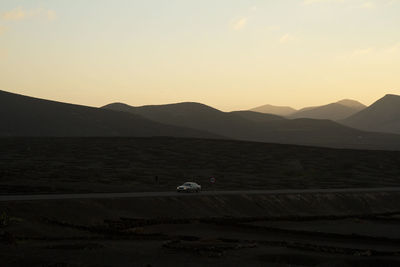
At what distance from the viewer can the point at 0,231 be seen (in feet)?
132

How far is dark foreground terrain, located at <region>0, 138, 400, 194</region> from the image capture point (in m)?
82.0

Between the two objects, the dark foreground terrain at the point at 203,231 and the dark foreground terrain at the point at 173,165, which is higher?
the dark foreground terrain at the point at 173,165

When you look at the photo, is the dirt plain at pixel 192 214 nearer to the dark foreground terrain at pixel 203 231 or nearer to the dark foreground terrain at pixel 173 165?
the dark foreground terrain at pixel 203 231

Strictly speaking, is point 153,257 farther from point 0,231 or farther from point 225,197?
point 225,197

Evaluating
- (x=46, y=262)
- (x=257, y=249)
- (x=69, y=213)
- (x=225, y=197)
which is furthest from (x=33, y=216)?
(x=225, y=197)

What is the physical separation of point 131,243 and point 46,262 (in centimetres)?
885

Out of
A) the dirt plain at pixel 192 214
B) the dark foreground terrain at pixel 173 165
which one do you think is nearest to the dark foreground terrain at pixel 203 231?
the dirt plain at pixel 192 214

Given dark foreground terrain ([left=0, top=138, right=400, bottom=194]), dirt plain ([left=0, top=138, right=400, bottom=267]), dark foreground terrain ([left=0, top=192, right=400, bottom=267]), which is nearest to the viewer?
dark foreground terrain ([left=0, top=192, right=400, bottom=267])

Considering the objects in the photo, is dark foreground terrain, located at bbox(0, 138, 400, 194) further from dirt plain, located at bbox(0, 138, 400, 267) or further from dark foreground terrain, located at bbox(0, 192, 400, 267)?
dark foreground terrain, located at bbox(0, 192, 400, 267)

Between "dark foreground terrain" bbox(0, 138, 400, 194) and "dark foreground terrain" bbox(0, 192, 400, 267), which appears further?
"dark foreground terrain" bbox(0, 138, 400, 194)

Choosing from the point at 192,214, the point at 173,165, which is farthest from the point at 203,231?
the point at 173,165

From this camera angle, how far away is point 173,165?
351 feet

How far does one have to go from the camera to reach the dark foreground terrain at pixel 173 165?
82.0 meters

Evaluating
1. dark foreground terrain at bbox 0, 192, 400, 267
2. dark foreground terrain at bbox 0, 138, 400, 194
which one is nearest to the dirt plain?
dark foreground terrain at bbox 0, 192, 400, 267
